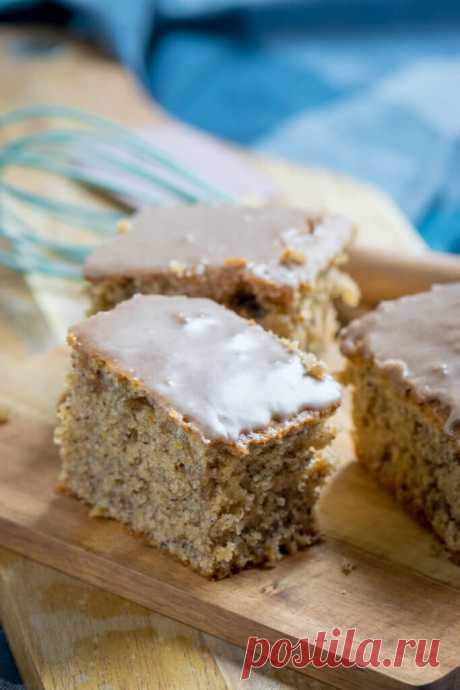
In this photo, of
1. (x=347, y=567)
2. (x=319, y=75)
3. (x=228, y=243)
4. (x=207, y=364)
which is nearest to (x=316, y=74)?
(x=319, y=75)

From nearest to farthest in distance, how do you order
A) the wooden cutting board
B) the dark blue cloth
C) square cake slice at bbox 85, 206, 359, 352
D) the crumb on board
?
the wooden cutting board
the crumb on board
square cake slice at bbox 85, 206, 359, 352
the dark blue cloth

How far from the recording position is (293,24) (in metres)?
6.62

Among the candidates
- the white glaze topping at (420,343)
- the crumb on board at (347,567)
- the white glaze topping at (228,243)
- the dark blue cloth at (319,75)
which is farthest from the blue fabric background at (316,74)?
the crumb on board at (347,567)

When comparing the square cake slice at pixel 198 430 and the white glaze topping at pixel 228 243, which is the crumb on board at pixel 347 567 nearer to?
the square cake slice at pixel 198 430

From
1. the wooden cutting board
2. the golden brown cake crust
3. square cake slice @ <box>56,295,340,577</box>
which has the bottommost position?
the wooden cutting board

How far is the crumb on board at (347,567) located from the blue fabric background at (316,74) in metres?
2.60

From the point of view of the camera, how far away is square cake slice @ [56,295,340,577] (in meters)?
2.78

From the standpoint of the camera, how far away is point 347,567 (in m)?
2.94

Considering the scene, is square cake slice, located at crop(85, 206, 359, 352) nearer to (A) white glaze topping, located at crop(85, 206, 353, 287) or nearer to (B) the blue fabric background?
(A) white glaze topping, located at crop(85, 206, 353, 287)

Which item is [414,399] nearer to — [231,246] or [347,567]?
[347,567]

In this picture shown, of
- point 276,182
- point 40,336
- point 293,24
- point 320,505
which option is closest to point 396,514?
point 320,505

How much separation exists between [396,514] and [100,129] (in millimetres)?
2929

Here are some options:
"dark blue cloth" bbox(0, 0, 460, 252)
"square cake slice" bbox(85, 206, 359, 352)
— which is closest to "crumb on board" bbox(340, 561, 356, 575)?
"square cake slice" bbox(85, 206, 359, 352)

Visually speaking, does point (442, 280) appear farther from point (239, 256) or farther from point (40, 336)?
point (40, 336)
